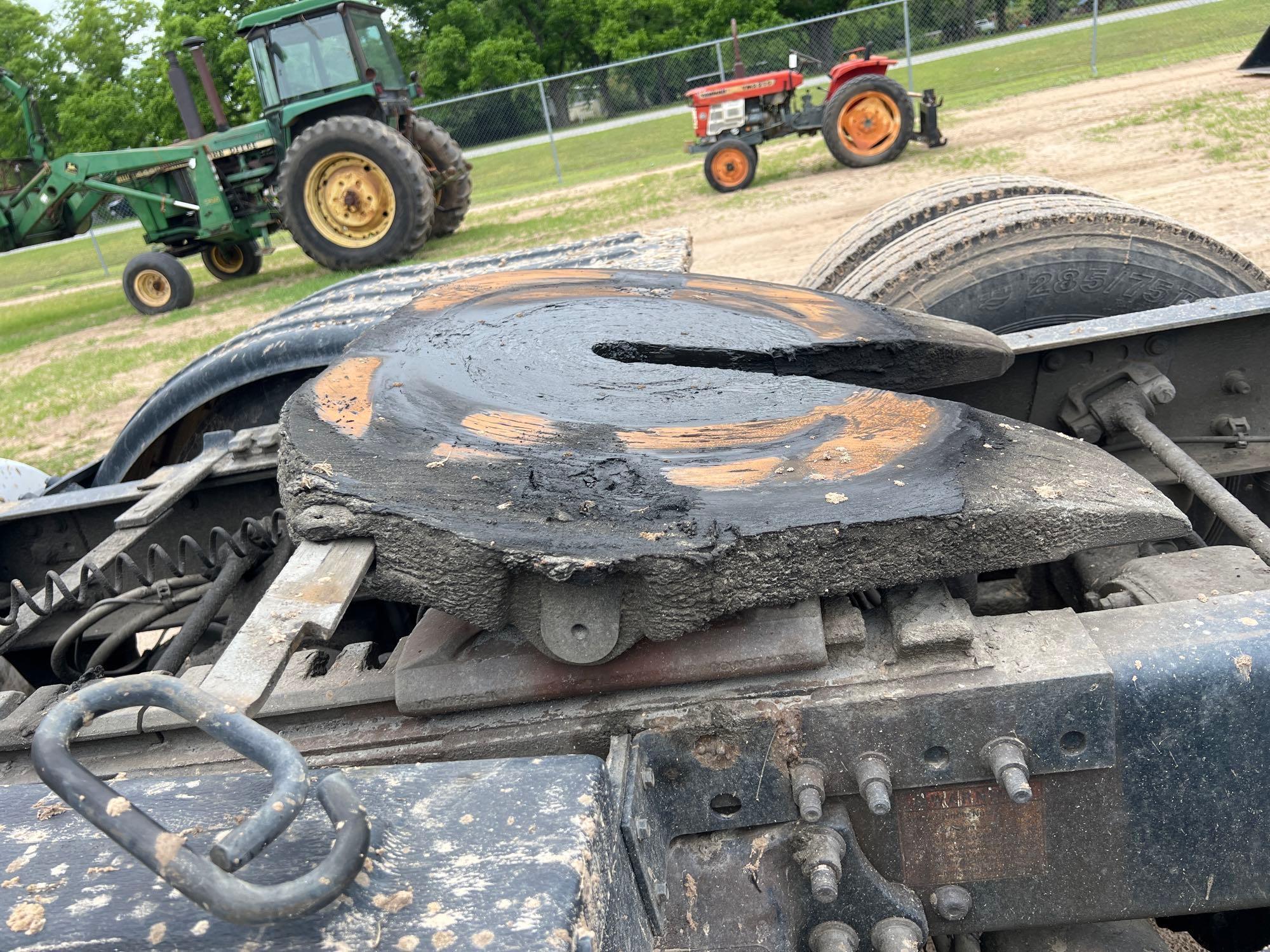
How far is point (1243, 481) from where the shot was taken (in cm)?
239

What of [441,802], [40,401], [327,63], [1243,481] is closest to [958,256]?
[1243,481]

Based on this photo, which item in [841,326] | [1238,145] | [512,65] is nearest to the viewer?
[841,326]

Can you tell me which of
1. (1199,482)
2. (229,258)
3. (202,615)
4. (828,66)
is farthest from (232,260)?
(1199,482)

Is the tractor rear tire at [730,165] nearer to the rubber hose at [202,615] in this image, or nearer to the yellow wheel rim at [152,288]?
the yellow wheel rim at [152,288]

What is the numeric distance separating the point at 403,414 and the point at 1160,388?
1525mm

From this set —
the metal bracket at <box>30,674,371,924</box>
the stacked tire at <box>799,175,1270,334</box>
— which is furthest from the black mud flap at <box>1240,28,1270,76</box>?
the metal bracket at <box>30,674,371,924</box>

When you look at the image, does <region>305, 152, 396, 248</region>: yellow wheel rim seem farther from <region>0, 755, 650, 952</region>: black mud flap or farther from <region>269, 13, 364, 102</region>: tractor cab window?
<region>0, 755, 650, 952</region>: black mud flap

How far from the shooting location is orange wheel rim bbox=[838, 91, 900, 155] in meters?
13.1

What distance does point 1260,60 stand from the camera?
13.8 meters

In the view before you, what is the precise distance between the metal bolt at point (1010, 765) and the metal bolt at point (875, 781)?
13 centimetres

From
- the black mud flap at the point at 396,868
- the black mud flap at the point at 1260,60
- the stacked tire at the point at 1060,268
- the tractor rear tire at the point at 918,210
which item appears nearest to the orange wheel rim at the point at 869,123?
the black mud flap at the point at 1260,60

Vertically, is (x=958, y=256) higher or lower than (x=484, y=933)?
higher

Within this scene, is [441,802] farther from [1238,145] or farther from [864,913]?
[1238,145]

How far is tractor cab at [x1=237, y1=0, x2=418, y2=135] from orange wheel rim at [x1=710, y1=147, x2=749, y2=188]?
410 centimetres
